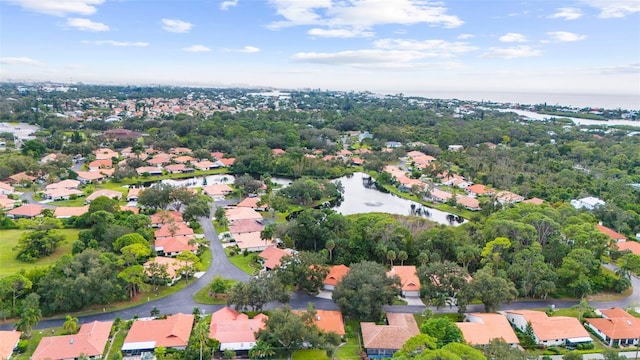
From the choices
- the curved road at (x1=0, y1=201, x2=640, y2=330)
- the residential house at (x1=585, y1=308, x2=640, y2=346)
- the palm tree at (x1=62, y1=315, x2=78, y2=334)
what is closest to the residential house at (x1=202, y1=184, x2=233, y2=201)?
the curved road at (x1=0, y1=201, x2=640, y2=330)

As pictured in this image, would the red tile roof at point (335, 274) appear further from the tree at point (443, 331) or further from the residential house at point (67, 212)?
the residential house at point (67, 212)

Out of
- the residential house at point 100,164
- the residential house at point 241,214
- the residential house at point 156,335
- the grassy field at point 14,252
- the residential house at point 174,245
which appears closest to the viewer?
the residential house at point 156,335

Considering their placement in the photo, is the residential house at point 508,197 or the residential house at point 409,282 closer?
the residential house at point 409,282

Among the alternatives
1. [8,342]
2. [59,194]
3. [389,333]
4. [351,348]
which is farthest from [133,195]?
[389,333]

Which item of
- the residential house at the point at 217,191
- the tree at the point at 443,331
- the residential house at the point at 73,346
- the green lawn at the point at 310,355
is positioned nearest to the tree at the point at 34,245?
the residential house at the point at 73,346

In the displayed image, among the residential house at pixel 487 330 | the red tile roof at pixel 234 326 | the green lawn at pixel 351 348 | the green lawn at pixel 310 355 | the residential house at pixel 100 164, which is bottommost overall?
the green lawn at pixel 310 355

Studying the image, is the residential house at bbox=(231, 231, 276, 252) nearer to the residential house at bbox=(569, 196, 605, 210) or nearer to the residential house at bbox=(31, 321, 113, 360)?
the residential house at bbox=(31, 321, 113, 360)

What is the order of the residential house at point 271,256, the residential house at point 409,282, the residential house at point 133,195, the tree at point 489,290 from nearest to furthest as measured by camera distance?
the tree at point 489,290
the residential house at point 409,282
the residential house at point 271,256
the residential house at point 133,195

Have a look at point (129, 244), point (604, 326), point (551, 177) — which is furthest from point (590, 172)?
point (129, 244)
